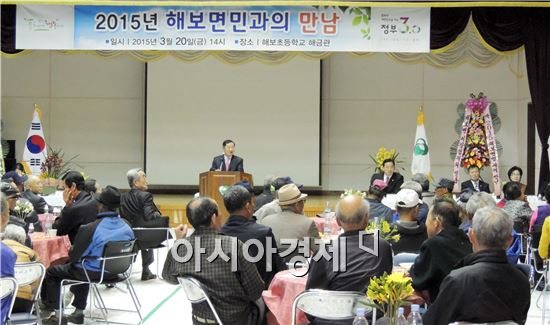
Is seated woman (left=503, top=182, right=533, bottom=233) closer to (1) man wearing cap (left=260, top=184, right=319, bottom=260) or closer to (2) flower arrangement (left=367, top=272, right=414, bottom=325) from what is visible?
(1) man wearing cap (left=260, top=184, right=319, bottom=260)

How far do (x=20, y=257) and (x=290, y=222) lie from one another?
1.75 meters

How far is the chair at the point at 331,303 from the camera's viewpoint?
3.29 meters

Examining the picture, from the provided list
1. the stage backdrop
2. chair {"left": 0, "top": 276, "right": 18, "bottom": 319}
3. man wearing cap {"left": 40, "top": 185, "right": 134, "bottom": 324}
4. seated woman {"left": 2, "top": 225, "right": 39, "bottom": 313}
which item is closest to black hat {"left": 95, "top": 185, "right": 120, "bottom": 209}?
man wearing cap {"left": 40, "top": 185, "right": 134, "bottom": 324}

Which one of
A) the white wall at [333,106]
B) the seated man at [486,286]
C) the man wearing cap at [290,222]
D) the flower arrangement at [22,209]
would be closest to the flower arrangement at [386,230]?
the man wearing cap at [290,222]

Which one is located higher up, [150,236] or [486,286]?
[486,286]

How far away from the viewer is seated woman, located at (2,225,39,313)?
4.34m

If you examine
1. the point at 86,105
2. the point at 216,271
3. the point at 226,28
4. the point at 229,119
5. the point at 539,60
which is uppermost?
→ the point at 226,28

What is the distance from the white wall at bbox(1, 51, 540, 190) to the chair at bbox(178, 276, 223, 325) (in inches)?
399

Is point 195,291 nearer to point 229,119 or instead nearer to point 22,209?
point 22,209

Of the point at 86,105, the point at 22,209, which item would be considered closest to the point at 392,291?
the point at 22,209

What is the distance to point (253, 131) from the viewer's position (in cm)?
1390

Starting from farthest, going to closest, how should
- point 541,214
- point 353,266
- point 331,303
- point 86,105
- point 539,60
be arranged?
1. point 86,105
2. point 539,60
3. point 541,214
4. point 353,266
5. point 331,303

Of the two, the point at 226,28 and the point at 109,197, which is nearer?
the point at 109,197

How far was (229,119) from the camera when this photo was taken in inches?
545
